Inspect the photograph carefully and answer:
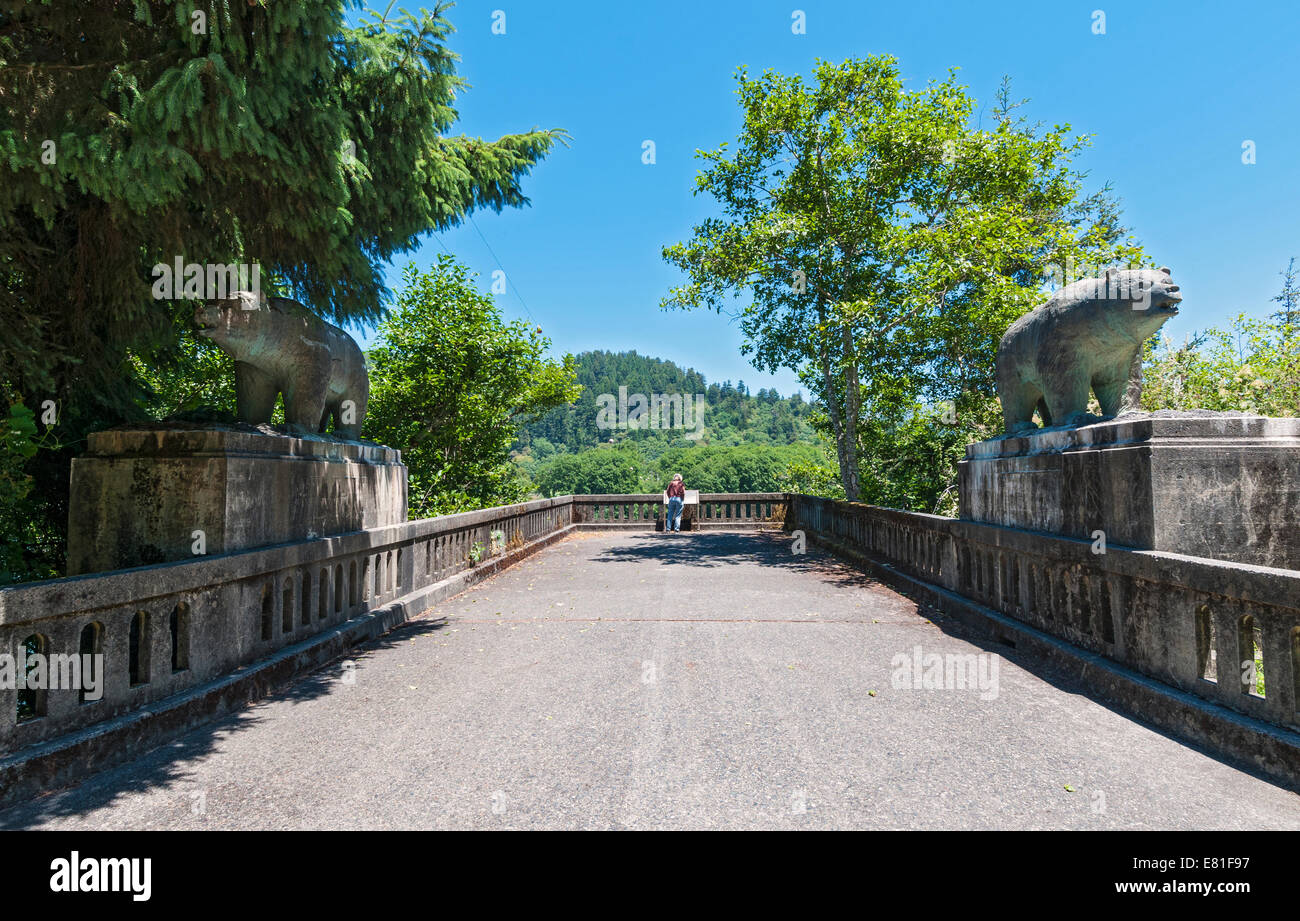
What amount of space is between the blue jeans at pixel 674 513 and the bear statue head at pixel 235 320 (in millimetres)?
13399

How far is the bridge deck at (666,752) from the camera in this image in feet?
9.04

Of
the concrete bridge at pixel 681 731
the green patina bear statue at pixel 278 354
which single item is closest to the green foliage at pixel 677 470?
the green patina bear statue at pixel 278 354

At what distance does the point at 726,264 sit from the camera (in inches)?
546

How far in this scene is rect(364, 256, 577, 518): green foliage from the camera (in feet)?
46.0

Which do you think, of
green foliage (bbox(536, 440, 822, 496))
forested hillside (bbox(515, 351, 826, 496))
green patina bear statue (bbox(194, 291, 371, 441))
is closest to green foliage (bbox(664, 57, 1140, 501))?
green patina bear statue (bbox(194, 291, 371, 441))

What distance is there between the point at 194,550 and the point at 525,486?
13.6m

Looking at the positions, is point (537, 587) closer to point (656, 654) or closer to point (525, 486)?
point (656, 654)

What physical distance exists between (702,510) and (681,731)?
15928 millimetres

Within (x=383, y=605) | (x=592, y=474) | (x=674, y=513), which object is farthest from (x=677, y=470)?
(x=383, y=605)

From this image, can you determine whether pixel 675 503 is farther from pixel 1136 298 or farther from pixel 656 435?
pixel 656 435

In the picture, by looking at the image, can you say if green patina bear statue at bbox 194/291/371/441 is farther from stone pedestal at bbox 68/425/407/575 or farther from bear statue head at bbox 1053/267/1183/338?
bear statue head at bbox 1053/267/1183/338

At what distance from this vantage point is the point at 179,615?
12.9 feet

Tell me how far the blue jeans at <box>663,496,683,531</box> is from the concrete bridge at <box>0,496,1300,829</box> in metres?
11.1

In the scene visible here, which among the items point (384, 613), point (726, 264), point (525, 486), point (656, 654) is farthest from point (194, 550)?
point (525, 486)
